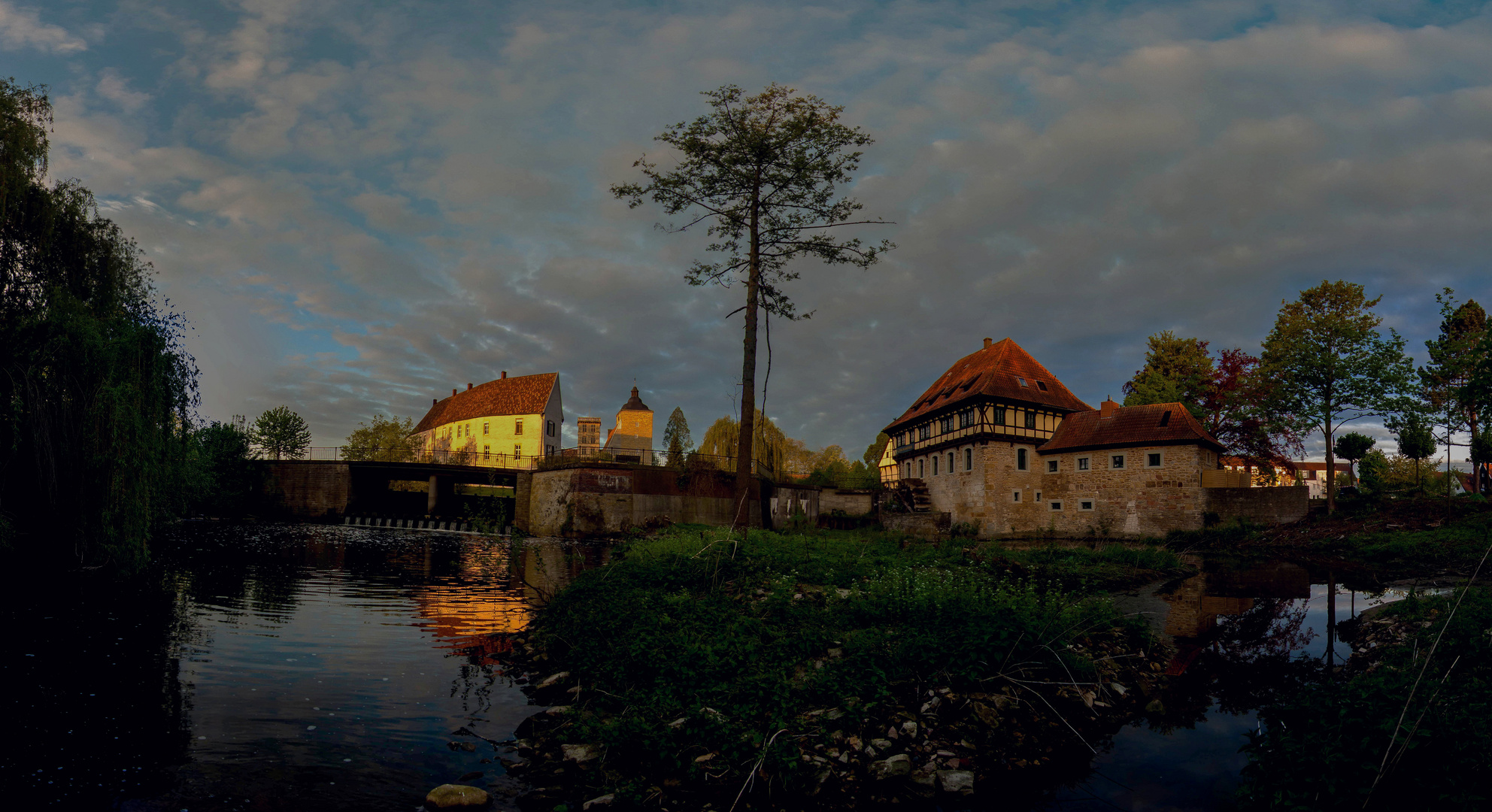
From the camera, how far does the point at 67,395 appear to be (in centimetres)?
1418

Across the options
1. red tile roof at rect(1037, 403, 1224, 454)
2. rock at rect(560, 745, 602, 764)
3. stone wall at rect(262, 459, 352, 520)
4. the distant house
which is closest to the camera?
rock at rect(560, 745, 602, 764)

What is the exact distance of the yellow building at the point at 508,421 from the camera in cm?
7231

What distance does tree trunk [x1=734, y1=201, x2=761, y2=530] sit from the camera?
1942 cm

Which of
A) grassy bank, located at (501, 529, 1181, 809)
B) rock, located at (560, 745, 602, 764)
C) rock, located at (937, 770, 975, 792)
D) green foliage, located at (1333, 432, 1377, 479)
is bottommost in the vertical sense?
rock, located at (937, 770, 975, 792)

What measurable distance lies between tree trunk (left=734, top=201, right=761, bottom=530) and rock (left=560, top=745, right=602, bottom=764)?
39.7 feet

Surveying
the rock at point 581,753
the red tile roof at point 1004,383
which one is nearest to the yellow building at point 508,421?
the red tile roof at point 1004,383

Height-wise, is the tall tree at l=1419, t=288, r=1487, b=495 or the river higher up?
the tall tree at l=1419, t=288, r=1487, b=495

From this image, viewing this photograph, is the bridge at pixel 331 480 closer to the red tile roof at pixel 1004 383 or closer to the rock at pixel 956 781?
the red tile roof at pixel 1004 383

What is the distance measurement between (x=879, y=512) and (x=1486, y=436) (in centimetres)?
2832

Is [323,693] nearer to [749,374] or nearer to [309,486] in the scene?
[749,374]

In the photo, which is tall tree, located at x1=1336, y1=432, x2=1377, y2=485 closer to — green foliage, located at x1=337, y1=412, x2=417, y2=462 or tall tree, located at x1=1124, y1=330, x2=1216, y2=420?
tall tree, located at x1=1124, y1=330, x2=1216, y2=420

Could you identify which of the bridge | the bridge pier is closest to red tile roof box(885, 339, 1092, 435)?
the bridge

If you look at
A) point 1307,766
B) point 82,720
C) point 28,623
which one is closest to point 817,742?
point 1307,766

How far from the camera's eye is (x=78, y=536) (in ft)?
46.2
